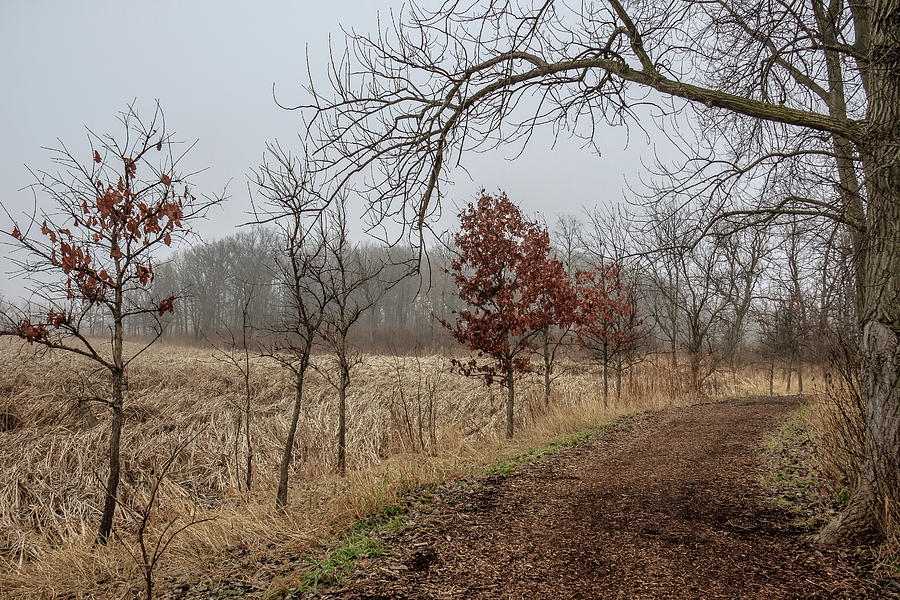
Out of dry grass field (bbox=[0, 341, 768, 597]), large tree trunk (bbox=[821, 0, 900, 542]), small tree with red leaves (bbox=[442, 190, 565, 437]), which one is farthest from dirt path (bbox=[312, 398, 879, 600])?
small tree with red leaves (bbox=[442, 190, 565, 437])

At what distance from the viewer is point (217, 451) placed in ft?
30.8

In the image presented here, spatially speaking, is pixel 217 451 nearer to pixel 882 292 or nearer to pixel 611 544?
pixel 611 544

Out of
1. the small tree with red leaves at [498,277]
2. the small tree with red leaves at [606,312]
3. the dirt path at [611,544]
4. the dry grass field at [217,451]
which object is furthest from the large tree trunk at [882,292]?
the small tree with red leaves at [606,312]

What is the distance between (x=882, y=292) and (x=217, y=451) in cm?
992

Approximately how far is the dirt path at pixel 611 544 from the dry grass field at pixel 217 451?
3.00 ft

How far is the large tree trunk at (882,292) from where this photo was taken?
3256mm

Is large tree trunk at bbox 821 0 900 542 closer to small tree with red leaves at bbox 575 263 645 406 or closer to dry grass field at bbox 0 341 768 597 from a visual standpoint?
dry grass field at bbox 0 341 768 597

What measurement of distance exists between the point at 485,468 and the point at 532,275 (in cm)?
389

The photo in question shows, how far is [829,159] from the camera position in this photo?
6.63 metres

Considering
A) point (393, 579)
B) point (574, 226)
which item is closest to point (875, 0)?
point (393, 579)

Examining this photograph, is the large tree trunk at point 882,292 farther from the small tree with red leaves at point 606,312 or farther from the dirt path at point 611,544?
the small tree with red leaves at point 606,312

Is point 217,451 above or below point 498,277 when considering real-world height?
below

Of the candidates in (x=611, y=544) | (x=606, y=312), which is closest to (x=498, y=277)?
(x=606, y=312)

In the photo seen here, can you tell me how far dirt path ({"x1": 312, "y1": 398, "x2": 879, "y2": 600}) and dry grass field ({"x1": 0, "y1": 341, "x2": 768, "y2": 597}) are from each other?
0.91m
